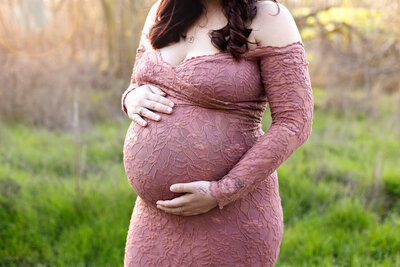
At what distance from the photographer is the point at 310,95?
150cm

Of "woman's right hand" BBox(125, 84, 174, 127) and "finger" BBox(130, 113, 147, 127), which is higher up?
"woman's right hand" BBox(125, 84, 174, 127)

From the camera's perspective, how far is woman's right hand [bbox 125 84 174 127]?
1.56 metres

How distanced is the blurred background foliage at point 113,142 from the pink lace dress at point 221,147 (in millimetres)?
1567

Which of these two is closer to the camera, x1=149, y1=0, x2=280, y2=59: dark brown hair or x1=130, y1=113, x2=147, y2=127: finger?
x1=149, y1=0, x2=280, y2=59: dark brown hair

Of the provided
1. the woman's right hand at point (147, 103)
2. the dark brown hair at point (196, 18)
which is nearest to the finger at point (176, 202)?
the woman's right hand at point (147, 103)

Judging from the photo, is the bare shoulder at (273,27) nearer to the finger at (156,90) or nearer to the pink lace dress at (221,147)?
the pink lace dress at (221,147)

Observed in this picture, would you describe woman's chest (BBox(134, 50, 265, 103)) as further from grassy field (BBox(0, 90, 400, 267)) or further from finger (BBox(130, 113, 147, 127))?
grassy field (BBox(0, 90, 400, 267))

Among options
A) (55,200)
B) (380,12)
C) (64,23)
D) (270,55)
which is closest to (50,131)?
(55,200)

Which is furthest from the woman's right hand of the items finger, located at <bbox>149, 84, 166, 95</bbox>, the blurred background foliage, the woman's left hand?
the blurred background foliage

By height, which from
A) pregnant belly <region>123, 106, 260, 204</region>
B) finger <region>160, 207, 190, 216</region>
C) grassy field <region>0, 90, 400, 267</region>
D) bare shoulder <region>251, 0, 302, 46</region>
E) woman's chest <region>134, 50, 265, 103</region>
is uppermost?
bare shoulder <region>251, 0, 302, 46</region>

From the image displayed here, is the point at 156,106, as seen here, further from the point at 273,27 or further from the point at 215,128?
the point at 273,27

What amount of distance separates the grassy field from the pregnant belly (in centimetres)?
187

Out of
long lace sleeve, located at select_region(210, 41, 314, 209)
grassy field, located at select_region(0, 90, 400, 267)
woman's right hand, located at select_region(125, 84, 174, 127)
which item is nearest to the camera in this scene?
long lace sleeve, located at select_region(210, 41, 314, 209)

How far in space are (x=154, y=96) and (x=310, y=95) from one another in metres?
0.59
